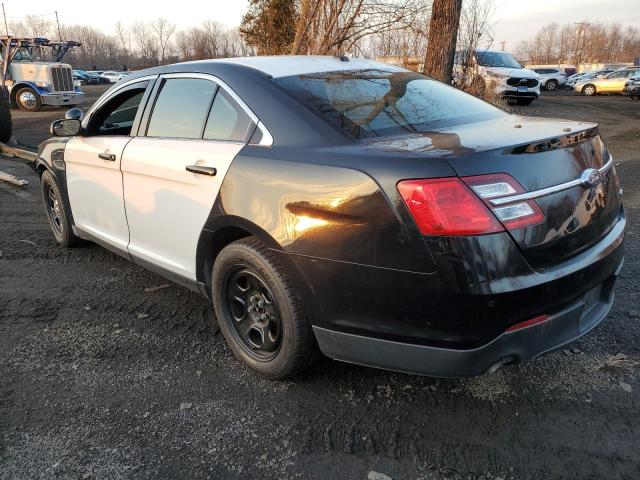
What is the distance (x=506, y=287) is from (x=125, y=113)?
357 centimetres

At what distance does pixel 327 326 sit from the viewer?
93.2 inches

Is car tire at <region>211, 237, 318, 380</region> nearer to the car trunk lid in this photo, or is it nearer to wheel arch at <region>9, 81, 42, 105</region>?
the car trunk lid

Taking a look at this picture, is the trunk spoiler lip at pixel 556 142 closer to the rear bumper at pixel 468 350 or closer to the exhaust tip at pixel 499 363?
the rear bumper at pixel 468 350

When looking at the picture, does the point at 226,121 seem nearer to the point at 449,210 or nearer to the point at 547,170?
→ the point at 449,210

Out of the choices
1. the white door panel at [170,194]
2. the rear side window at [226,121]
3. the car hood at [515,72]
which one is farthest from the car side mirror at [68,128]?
the car hood at [515,72]

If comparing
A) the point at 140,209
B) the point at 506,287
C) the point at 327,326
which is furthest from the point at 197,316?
the point at 506,287

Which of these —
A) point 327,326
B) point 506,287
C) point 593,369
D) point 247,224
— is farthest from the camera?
point 593,369

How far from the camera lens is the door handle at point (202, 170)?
9.09ft

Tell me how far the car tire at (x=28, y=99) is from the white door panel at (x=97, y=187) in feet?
60.9

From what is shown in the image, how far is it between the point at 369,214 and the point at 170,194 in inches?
57.5

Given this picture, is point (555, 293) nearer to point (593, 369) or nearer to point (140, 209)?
point (593, 369)

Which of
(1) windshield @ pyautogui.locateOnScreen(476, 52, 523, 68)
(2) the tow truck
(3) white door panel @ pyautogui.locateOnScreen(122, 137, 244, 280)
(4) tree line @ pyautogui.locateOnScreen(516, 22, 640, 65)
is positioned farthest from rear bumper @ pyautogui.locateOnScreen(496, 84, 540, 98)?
(4) tree line @ pyautogui.locateOnScreen(516, 22, 640, 65)

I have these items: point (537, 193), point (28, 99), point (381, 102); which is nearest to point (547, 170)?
point (537, 193)

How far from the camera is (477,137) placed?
93.3 inches
